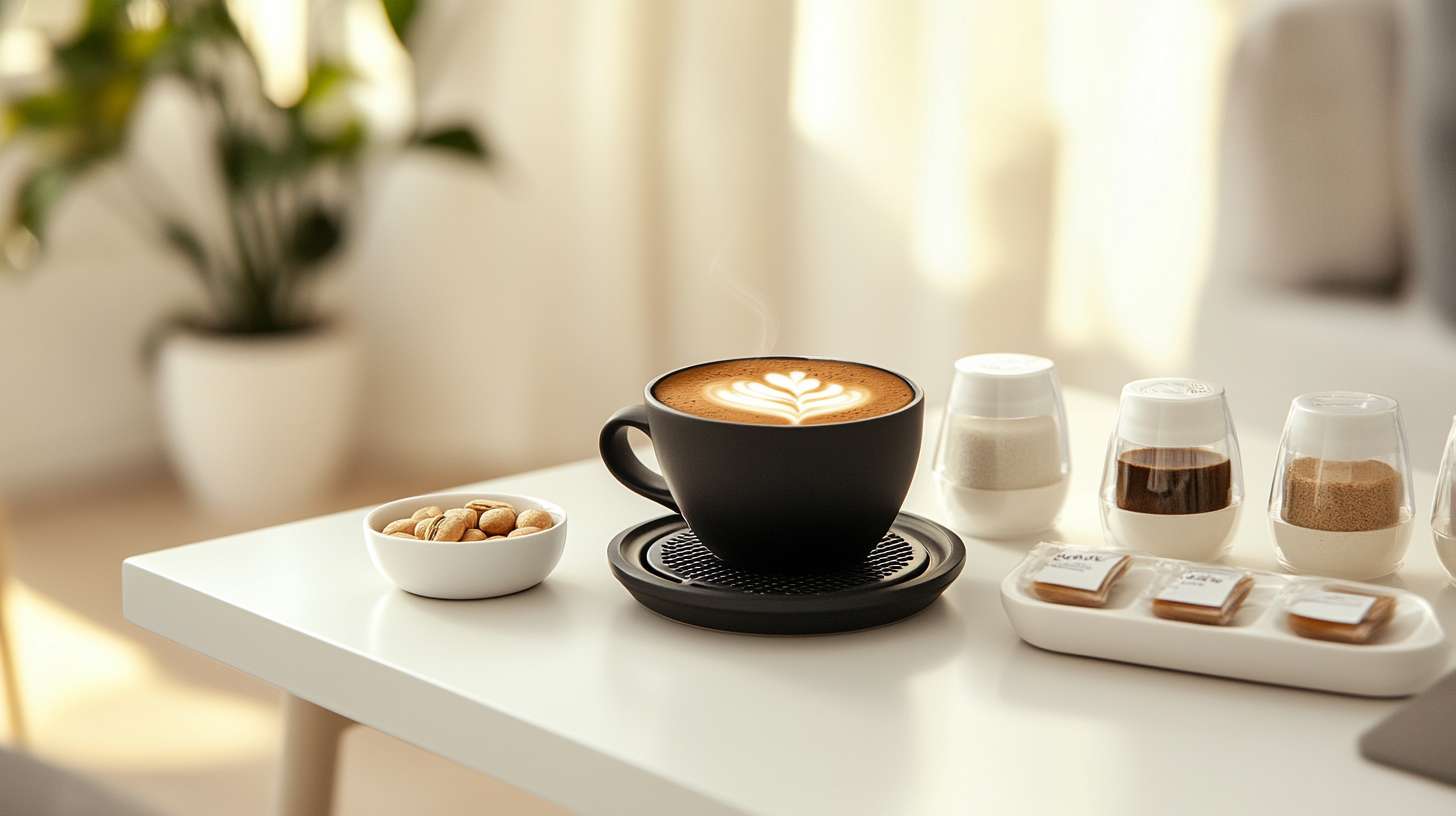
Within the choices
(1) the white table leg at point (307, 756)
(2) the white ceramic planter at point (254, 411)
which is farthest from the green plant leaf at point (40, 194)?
(1) the white table leg at point (307, 756)

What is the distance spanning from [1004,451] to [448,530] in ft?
1.01

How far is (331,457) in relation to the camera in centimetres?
277

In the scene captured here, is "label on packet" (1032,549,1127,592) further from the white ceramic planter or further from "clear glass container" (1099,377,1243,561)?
the white ceramic planter

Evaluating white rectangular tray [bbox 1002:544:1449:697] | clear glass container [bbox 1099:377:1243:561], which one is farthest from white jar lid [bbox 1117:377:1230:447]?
white rectangular tray [bbox 1002:544:1449:697]

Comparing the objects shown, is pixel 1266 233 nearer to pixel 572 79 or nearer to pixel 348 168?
pixel 572 79

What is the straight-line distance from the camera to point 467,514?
0.78 m

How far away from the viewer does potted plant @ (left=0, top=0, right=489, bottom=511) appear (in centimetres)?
245

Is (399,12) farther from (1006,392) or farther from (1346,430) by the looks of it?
(1346,430)

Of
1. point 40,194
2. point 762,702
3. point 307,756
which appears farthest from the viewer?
point 40,194

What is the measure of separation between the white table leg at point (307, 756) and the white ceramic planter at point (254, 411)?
1.70m

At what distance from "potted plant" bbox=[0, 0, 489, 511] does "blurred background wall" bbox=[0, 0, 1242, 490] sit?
15 cm

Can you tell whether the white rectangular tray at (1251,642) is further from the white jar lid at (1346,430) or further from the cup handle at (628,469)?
the cup handle at (628,469)

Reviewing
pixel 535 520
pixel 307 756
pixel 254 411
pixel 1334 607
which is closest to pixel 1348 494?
pixel 1334 607

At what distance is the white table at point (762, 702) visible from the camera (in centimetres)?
58
